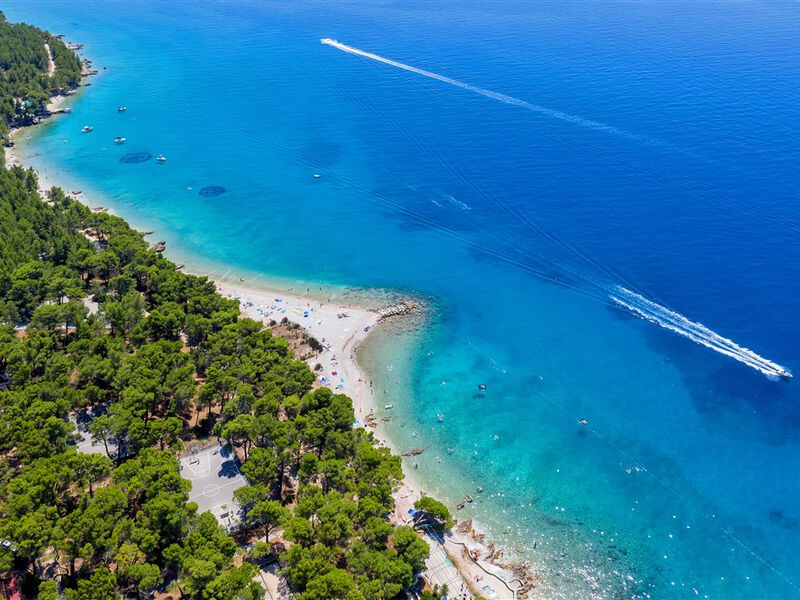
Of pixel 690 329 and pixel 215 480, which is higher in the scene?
pixel 690 329

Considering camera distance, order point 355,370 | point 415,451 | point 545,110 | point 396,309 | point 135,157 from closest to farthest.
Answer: point 415,451, point 355,370, point 396,309, point 135,157, point 545,110

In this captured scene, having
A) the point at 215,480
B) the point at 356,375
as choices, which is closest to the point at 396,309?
the point at 356,375

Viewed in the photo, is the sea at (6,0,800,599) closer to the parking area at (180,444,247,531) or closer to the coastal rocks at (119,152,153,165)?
the coastal rocks at (119,152,153,165)

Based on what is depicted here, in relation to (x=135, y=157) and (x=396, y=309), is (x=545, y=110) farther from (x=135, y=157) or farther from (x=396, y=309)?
(x=135, y=157)

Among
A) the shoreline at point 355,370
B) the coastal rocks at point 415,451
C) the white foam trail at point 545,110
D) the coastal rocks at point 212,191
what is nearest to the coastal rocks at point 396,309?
the shoreline at point 355,370

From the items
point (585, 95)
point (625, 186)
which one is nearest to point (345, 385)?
point (625, 186)

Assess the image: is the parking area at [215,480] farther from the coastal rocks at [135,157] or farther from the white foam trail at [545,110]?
the white foam trail at [545,110]

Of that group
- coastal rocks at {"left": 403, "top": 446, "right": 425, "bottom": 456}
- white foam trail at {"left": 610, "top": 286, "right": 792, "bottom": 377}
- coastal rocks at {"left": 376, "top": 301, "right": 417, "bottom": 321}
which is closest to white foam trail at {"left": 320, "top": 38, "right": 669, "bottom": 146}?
white foam trail at {"left": 610, "top": 286, "right": 792, "bottom": 377}
